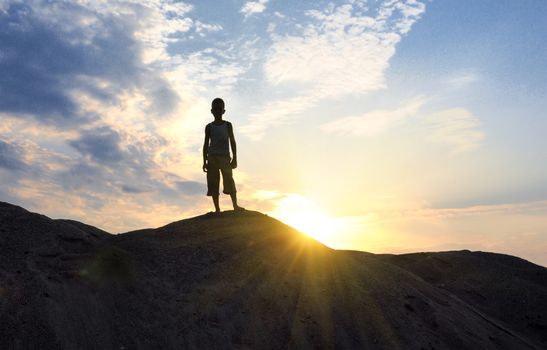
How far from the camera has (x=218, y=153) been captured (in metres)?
9.41

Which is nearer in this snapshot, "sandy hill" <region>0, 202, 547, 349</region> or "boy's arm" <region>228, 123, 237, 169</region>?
"sandy hill" <region>0, 202, 547, 349</region>

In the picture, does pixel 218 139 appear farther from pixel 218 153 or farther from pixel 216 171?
pixel 216 171

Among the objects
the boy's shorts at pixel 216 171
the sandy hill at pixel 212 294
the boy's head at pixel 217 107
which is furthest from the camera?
the boy's shorts at pixel 216 171

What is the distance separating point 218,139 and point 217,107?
67 cm

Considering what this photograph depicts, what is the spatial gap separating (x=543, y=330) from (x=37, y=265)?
9.92m

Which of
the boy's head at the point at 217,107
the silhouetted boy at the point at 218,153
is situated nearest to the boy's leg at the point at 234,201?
the silhouetted boy at the point at 218,153

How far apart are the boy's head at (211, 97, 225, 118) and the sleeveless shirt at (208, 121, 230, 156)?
0.24m

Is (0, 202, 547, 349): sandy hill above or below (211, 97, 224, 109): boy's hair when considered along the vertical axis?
below

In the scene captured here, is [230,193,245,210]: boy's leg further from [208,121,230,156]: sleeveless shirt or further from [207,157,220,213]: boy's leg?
[208,121,230,156]: sleeveless shirt

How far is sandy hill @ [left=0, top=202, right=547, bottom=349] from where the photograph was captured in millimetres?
5004

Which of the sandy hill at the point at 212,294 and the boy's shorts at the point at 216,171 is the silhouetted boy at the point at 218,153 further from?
the sandy hill at the point at 212,294

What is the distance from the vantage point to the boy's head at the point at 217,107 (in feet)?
30.7

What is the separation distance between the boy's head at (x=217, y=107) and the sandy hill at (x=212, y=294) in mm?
2107

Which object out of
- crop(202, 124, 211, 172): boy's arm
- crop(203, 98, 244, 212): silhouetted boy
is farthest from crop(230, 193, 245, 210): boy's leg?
crop(202, 124, 211, 172): boy's arm
